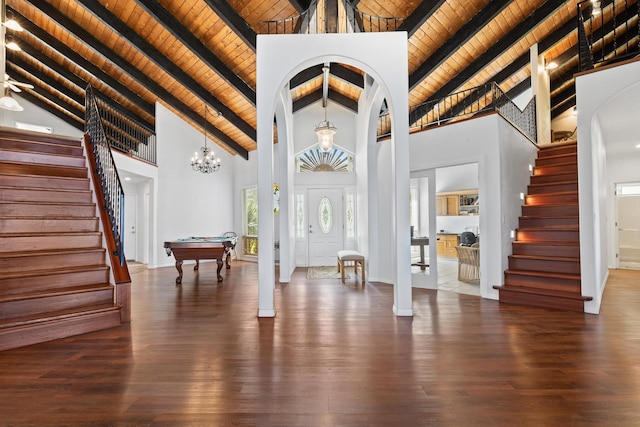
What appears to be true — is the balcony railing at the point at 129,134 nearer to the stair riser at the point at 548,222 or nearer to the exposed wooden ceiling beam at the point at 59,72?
the exposed wooden ceiling beam at the point at 59,72

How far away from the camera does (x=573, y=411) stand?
1917 millimetres

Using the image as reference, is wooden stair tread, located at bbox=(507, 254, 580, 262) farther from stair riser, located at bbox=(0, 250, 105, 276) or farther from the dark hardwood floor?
stair riser, located at bbox=(0, 250, 105, 276)

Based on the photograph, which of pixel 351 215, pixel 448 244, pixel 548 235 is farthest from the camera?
pixel 448 244

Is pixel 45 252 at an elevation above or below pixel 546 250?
above

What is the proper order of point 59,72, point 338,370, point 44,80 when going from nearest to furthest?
1. point 338,370
2. point 59,72
3. point 44,80

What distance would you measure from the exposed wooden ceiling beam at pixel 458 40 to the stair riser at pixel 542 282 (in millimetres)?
4437

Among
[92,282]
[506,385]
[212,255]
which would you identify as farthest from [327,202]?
[506,385]

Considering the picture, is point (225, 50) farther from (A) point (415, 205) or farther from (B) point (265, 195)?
(A) point (415, 205)

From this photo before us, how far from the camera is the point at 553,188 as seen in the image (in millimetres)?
5414

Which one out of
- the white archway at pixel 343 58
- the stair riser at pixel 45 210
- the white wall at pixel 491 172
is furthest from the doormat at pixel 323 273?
the stair riser at pixel 45 210

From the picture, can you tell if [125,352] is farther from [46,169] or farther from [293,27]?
[293,27]

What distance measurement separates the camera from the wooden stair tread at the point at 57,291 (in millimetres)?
3068

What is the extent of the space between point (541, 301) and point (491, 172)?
6.26 feet

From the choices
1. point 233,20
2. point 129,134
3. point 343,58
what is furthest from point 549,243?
point 129,134
